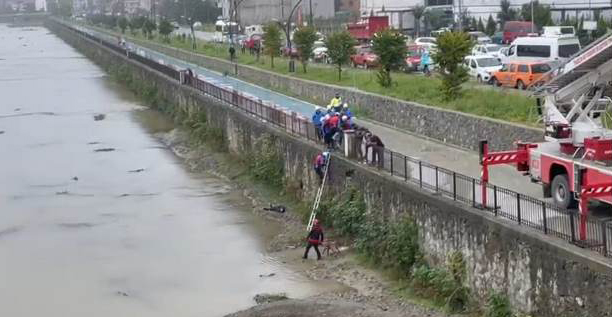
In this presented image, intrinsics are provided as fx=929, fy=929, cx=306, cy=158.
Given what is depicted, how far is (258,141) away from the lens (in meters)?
28.7

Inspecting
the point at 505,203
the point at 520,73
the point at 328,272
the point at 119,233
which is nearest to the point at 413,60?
the point at 520,73

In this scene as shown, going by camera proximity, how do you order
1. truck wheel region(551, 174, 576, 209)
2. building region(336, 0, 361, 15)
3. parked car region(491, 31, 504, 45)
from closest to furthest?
1. truck wheel region(551, 174, 576, 209)
2. parked car region(491, 31, 504, 45)
3. building region(336, 0, 361, 15)

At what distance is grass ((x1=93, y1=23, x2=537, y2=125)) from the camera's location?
22.7m

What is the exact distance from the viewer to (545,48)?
112ft

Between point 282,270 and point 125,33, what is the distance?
4084 inches

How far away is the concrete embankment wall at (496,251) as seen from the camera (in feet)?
38.6

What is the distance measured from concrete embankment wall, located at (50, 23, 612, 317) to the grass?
14.5ft

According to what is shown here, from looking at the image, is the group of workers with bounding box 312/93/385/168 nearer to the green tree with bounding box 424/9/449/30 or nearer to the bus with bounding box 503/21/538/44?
the bus with bounding box 503/21/538/44

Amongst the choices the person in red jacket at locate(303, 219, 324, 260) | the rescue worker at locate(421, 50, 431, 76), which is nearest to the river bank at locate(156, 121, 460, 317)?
the person in red jacket at locate(303, 219, 324, 260)

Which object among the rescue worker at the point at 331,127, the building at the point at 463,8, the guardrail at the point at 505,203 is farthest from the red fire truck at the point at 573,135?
the building at the point at 463,8

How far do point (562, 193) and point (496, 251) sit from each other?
1.77 m

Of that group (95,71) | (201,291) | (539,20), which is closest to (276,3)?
(95,71)

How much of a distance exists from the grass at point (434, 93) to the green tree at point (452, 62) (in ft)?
0.94

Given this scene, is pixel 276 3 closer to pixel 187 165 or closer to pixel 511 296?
pixel 187 165
